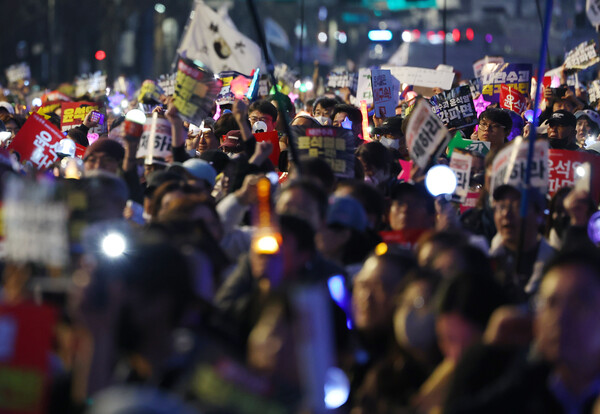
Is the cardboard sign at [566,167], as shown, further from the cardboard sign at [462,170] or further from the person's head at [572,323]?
the person's head at [572,323]

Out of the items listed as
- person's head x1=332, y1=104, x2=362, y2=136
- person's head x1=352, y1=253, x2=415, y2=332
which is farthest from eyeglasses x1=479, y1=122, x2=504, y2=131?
person's head x1=352, y1=253, x2=415, y2=332

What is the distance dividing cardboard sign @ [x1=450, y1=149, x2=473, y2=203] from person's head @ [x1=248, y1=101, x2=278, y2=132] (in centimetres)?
305

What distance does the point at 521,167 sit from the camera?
6797mm

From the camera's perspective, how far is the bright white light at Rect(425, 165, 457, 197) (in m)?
7.04

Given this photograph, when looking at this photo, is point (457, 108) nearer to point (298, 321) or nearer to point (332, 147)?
point (332, 147)

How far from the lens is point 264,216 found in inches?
172

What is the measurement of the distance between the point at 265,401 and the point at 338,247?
296 cm

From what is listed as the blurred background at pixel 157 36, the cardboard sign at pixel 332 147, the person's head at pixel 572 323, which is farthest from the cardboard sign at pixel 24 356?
the blurred background at pixel 157 36

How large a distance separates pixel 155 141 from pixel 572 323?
16.9 ft

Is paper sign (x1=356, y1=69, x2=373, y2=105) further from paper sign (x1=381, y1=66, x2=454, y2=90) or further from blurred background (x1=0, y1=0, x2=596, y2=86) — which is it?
blurred background (x1=0, y1=0, x2=596, y2=86)

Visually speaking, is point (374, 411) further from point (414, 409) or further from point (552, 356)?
point (552, 356)

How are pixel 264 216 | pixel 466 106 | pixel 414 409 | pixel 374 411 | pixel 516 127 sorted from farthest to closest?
1. pixel 466 106
2. pixel 516 127
3. pixel 264 216
4. pixel 374 411
5. pixel 414 409

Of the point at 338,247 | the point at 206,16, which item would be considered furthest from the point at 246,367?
the point at 206,16

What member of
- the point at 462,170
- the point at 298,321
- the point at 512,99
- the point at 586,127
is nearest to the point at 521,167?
the point at 462,170
